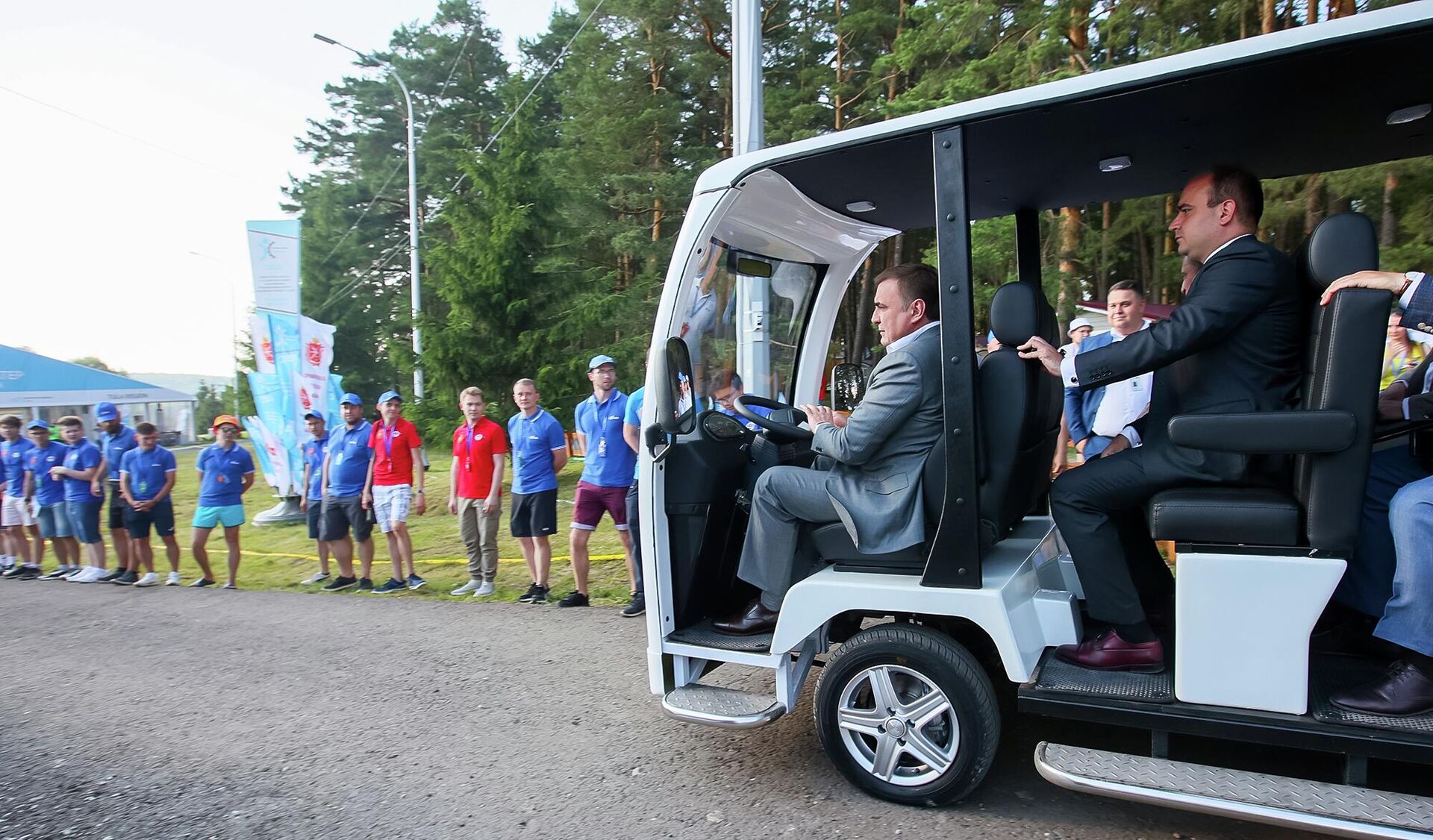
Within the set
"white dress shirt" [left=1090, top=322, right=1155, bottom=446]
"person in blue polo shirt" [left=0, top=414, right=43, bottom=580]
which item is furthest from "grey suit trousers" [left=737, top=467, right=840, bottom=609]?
"person in blue polo shirt" [left=0, top=414, right=43, bottom=580]

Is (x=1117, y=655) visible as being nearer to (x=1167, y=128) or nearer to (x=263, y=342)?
(x=1167, y=128)

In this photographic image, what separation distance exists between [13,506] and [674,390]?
1103 centimetres

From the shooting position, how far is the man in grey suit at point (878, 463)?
10.0ft

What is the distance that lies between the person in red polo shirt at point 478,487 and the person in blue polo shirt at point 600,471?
982 millimetres

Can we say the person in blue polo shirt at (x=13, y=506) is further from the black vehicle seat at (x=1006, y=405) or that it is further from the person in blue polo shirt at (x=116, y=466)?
the black vehicle seat at (x=1006, y=405)

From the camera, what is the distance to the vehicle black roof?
2.42 metres

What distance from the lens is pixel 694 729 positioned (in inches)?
157

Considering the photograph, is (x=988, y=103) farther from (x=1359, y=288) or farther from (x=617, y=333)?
(x=617, y=333)

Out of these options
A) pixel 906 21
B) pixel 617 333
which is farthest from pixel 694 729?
pixel 906 21

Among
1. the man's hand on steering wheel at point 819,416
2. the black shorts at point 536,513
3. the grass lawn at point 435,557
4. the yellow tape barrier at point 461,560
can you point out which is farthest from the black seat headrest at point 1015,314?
the yellow tape barrier at point 461,560

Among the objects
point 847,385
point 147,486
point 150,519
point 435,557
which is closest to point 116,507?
point 150,519

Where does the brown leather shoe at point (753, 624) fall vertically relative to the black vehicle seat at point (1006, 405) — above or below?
below

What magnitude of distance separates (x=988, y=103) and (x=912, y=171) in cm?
71

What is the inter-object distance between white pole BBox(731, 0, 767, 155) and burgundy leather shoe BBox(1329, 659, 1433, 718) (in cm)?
554
